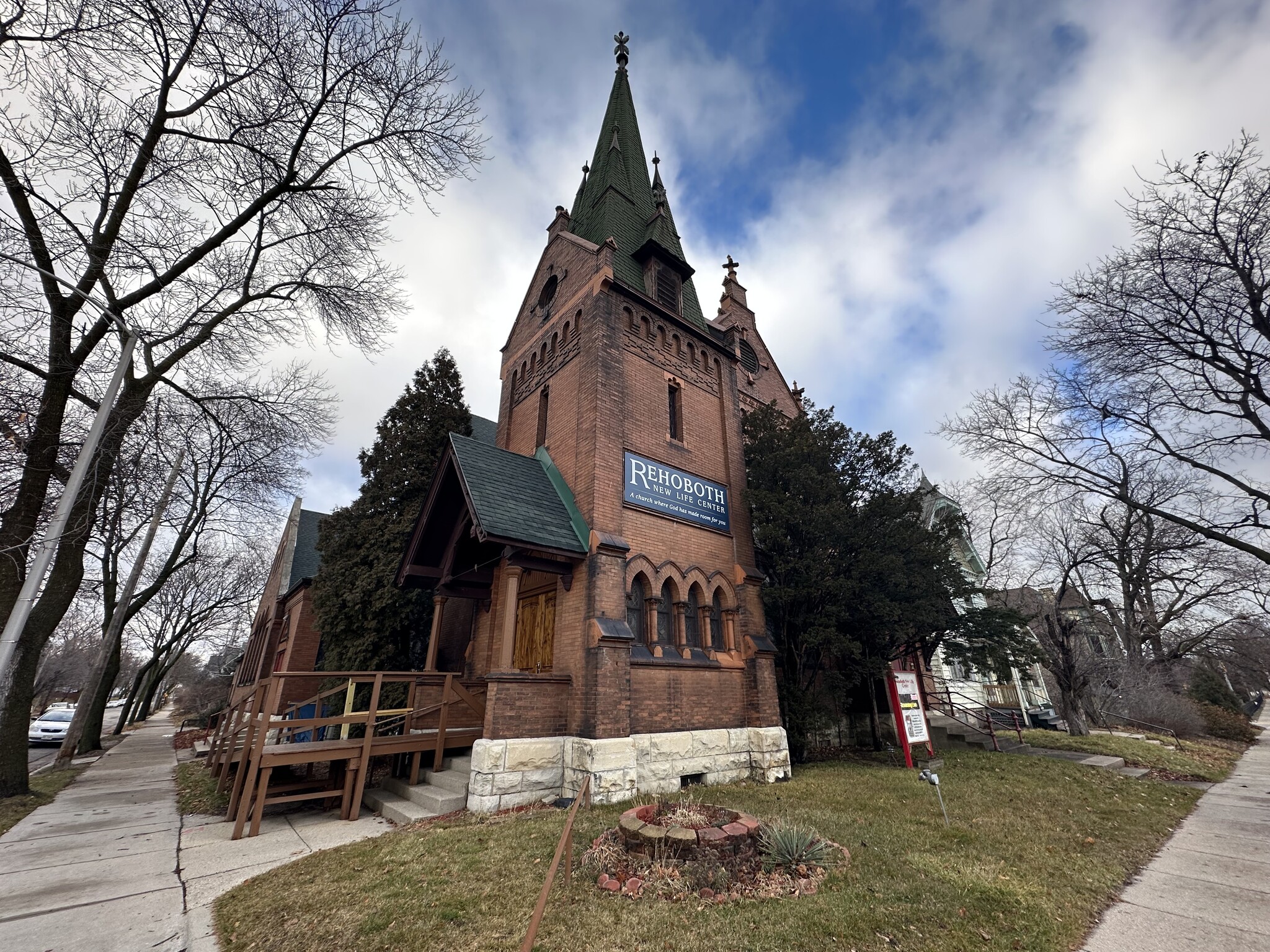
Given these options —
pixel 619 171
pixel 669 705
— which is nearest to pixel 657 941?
pixel 669 705

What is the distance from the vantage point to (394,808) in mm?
8242

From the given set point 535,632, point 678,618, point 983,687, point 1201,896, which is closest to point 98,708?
point 535,632

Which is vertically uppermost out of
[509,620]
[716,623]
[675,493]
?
[675,493]

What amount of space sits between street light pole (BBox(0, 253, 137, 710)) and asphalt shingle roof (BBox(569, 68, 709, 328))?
30.9 feet

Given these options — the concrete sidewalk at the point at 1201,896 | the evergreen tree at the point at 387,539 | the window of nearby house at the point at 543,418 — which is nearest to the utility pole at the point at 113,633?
the evergreen tree at the point at 387,539

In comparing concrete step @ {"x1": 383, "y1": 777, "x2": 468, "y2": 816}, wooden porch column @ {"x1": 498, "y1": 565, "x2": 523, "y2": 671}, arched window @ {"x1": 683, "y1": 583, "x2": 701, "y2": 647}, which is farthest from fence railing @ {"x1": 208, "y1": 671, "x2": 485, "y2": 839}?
arched window @ {"x1": 683, "y1": 583, "x2": 701, "y2": 647}

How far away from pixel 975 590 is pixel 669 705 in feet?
29.6

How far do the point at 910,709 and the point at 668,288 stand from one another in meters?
12.0

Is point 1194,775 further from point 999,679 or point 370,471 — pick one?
point 370,471

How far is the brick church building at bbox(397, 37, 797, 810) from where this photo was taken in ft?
29.8

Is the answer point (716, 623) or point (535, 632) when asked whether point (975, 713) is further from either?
point (535, 632)

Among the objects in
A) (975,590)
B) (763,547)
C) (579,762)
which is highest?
(763,547)

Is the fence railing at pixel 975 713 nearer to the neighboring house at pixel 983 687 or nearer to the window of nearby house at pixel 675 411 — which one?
the neighboring house at pixel 983 687

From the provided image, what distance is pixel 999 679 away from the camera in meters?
13.5
